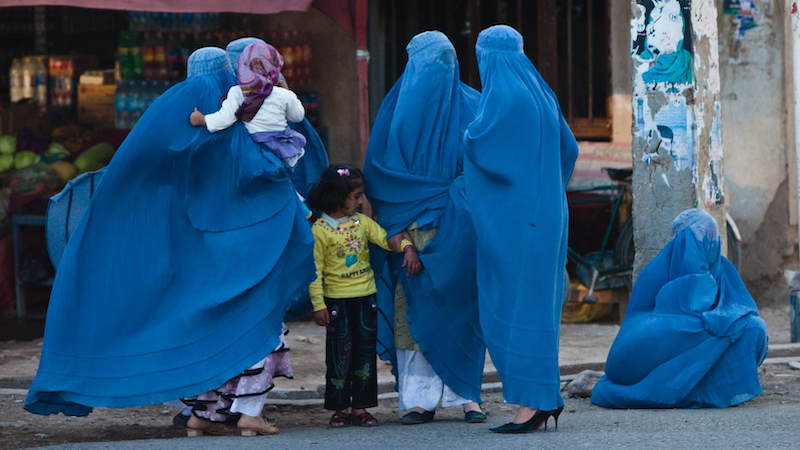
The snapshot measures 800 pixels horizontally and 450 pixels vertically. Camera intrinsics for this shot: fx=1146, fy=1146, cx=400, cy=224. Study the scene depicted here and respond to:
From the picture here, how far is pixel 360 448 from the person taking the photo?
4250 mm

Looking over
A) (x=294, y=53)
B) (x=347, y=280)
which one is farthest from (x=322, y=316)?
(x=294, y=53)

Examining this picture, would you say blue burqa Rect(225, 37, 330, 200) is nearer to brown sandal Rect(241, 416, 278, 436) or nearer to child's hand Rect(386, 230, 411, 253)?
child's hand Rect(386, 230, 411, 253)

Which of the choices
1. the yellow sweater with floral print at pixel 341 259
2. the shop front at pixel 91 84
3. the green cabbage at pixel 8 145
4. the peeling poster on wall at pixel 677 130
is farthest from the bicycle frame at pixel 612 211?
the green cabbage at pixel 8 145

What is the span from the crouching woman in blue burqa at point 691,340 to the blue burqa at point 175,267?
1.69 metres

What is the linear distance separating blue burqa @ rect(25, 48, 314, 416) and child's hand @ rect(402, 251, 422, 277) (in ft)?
1.39

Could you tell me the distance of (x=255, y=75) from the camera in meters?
4.46

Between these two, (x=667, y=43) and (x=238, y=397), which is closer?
(x=238, y=397)

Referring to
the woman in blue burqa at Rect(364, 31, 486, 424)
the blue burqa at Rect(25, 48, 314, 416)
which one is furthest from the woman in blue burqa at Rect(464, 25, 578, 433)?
→ the blue burqa at Rect(25, 48, 314, 416)

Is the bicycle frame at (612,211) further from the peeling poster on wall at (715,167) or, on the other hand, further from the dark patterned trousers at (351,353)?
the dark patterned trousers at (351,353)

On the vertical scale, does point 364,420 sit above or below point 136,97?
below

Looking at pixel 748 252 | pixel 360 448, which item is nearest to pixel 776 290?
pixel 748 252

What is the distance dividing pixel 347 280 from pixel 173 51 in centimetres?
391

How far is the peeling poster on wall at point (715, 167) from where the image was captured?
6398mm

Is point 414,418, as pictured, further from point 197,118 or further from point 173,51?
point 173,51
